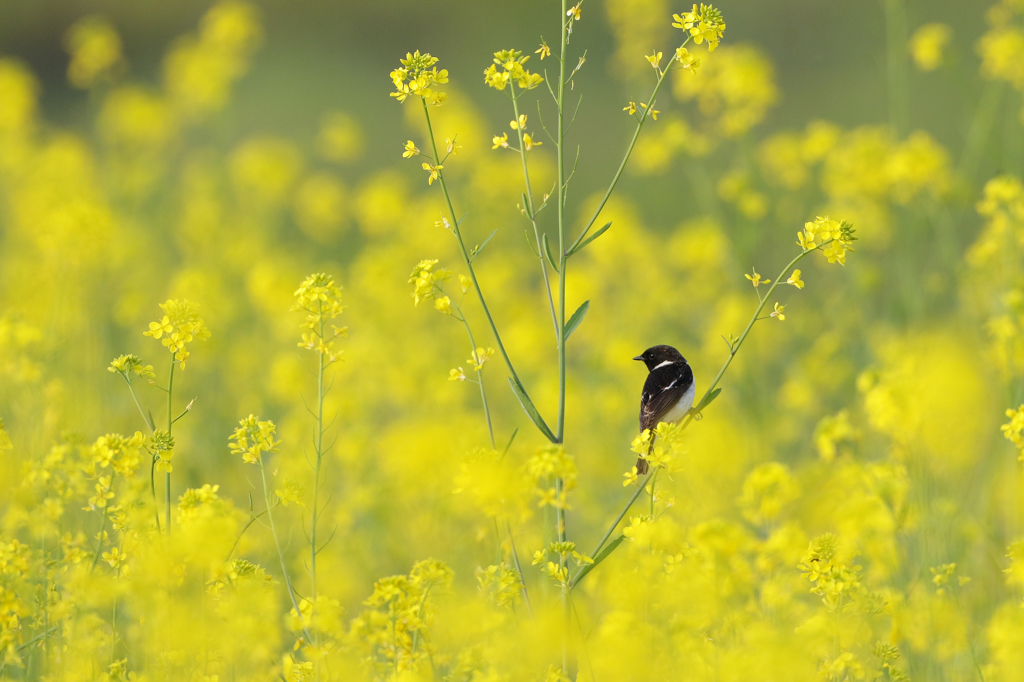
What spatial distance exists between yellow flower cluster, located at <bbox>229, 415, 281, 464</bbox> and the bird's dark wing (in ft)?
4.54

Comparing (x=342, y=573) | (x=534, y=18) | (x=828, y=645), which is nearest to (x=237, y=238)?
(x=342, y=573)

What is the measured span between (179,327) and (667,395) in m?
1.75

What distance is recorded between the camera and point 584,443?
6527 millimetres

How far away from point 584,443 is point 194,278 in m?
3.14

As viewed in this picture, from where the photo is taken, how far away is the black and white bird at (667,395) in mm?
3467

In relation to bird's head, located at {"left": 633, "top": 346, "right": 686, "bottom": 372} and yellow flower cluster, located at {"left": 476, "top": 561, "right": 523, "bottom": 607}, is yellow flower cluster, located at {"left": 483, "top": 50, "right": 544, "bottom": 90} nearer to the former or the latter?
bird's head, located at {"left": 633, "top": 346, "right": 686, "bottom": 372}

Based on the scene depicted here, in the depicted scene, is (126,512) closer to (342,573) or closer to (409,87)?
(409,87)

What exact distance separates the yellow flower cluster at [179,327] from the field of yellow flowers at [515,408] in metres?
0.01

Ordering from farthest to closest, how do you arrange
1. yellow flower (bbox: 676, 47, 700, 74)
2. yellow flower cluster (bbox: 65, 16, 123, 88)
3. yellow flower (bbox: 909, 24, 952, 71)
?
yellow flower cluster (bbox: 65, 16, 123, 88), yellow flower (bbox: 909, 24, 952, 71), yellow flower (bbox: 676, 47, 700, 74)

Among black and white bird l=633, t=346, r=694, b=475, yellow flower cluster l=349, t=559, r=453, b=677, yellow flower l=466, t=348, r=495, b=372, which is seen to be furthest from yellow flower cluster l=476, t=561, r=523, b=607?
black and white bird l=633, t=346, r=694, b=475

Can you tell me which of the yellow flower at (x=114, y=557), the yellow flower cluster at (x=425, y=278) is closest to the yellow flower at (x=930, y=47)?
the yellow flower cluster at (x=425, y=278)

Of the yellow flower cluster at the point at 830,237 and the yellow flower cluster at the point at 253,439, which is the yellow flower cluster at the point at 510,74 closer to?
the yellow flower cluster at the point at 830,237

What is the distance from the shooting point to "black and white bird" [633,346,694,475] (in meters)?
3.47

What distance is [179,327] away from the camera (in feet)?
10.0
